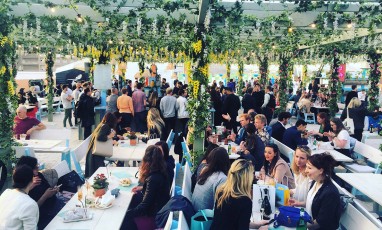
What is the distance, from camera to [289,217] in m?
3.48

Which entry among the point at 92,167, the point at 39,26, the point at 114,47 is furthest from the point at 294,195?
the point at 114,47

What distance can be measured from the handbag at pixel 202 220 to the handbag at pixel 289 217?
65 centimetres

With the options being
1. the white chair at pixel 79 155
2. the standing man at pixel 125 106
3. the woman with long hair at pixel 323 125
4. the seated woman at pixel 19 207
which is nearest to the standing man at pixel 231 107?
the standing man at pixel 125 106

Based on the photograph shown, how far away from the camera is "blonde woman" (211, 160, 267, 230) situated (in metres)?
3.22

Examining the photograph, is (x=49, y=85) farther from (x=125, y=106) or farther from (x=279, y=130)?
(x=279, y=130)

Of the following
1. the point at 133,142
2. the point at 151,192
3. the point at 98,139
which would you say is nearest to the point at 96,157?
the point at 98,139

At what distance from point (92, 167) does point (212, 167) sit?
258cm

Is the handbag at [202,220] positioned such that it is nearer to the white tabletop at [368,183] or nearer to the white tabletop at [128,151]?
the white tabletop at [368,183]

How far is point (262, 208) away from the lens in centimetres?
373

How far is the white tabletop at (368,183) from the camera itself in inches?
182

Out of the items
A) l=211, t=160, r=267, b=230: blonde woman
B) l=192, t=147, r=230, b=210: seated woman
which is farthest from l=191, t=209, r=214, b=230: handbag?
l=192, t=147, r=230, b=210: seated woman

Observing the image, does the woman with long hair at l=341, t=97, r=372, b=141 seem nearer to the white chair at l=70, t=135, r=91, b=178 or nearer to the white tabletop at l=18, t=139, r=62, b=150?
the white chair at l=70, t=135, r=91, b=178

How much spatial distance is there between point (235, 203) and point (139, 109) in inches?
303

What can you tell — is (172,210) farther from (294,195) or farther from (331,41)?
(331,41)
